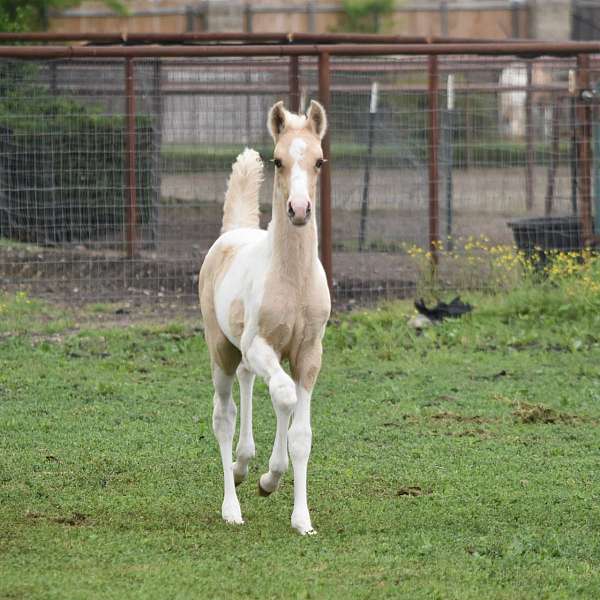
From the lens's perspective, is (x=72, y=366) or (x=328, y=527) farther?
(x=72, y=366)

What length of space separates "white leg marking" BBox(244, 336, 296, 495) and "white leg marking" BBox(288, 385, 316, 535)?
0.21 ft

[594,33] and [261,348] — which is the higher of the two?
[594,33]

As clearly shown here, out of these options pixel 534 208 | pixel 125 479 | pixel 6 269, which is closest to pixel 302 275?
pixel 125 479

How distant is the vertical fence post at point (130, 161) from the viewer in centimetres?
1098

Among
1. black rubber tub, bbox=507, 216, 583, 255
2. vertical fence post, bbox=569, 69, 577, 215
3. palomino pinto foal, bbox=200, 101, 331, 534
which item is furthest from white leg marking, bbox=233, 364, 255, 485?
vertical fence post, bbox=569, 69, 577, 215

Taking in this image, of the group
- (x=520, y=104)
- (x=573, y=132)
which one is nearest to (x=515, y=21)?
(x=520, y=104)

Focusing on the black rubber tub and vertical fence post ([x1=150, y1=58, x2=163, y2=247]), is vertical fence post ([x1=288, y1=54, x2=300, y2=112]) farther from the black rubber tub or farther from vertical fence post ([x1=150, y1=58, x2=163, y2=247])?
the black rubber tub

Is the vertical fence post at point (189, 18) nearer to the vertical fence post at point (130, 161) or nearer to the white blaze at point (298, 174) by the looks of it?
the vertical fence post at point (130, 161)

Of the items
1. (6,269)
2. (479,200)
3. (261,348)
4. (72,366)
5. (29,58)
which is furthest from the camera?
(479,200)

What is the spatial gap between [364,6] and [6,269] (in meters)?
21.2

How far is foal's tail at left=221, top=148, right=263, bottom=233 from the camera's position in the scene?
263 inches

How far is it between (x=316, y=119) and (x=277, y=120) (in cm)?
17

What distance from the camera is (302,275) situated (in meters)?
5.38

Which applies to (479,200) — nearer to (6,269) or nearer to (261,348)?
(6,269)
